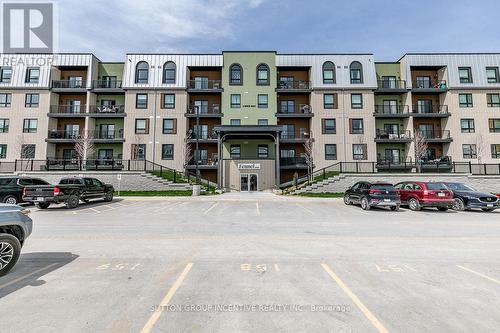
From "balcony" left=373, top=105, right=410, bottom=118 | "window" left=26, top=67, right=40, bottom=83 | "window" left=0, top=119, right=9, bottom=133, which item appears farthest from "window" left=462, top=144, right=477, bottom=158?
"window" left=0, top=119, right=9, bottom=133

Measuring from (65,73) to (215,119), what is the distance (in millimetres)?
21571

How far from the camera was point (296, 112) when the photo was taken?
120 feet

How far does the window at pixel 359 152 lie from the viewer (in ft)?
112

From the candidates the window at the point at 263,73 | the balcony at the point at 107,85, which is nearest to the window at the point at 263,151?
the window at the point at 263,73

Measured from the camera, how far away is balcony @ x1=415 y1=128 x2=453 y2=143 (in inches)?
1337

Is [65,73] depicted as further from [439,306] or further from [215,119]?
[439,306]

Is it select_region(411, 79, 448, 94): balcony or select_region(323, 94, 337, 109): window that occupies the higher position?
select_region(411, 79, 448, 94): balcony

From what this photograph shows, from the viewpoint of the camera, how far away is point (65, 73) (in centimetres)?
3666

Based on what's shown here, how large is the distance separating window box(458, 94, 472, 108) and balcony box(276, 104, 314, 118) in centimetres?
1952

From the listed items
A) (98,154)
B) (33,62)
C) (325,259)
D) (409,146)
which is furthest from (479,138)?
(33,62)

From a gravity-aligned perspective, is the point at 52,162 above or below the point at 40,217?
above

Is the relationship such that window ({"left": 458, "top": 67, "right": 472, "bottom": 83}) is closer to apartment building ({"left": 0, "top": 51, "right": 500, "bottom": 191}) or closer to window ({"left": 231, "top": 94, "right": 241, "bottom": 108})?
apartment building ({"left": 0, "top": 51, "right": 500, "bottom": 191})

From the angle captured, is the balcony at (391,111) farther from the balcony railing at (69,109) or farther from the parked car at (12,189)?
the balcony railing at (69,109)

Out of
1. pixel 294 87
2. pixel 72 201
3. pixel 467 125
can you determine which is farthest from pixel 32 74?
pixel 467 125
